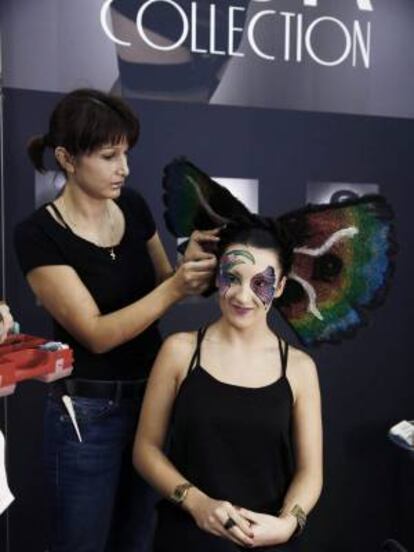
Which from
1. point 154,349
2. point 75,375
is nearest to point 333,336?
point 154,349

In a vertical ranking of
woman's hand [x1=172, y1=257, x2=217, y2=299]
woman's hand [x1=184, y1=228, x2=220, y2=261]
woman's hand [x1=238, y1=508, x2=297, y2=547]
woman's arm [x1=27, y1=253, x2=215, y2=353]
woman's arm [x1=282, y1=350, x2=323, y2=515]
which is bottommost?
woman's hand [x1=238, y1=508, x2=297, y2=547]

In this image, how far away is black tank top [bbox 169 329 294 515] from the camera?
150cm

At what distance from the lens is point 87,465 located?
1581 mm

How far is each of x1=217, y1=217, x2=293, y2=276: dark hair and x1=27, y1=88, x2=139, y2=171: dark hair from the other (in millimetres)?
311

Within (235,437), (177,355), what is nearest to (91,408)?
(177,355)

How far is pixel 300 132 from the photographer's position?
2.32 m

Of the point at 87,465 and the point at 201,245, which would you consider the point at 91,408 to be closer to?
the point at 87,465

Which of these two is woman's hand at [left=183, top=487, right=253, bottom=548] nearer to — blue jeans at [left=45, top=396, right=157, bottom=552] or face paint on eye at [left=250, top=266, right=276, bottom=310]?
blue jeans at [left=45, top=396, right=157, bottom=552]

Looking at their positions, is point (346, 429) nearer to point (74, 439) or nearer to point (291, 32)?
point (74, 439)

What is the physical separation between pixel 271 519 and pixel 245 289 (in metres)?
0.47

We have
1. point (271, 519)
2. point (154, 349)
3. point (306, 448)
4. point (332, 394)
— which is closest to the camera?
Result: point (271, 519)

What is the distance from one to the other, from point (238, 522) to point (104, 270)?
0.61m

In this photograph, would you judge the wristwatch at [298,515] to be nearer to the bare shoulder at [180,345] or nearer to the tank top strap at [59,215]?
the bare shoulder at [180,345]

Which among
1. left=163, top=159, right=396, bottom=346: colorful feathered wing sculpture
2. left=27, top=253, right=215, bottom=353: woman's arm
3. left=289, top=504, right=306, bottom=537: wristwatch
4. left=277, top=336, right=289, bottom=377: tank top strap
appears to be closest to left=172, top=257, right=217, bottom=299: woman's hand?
left=27, top=253, right=215, bottom=353: woman's arm
